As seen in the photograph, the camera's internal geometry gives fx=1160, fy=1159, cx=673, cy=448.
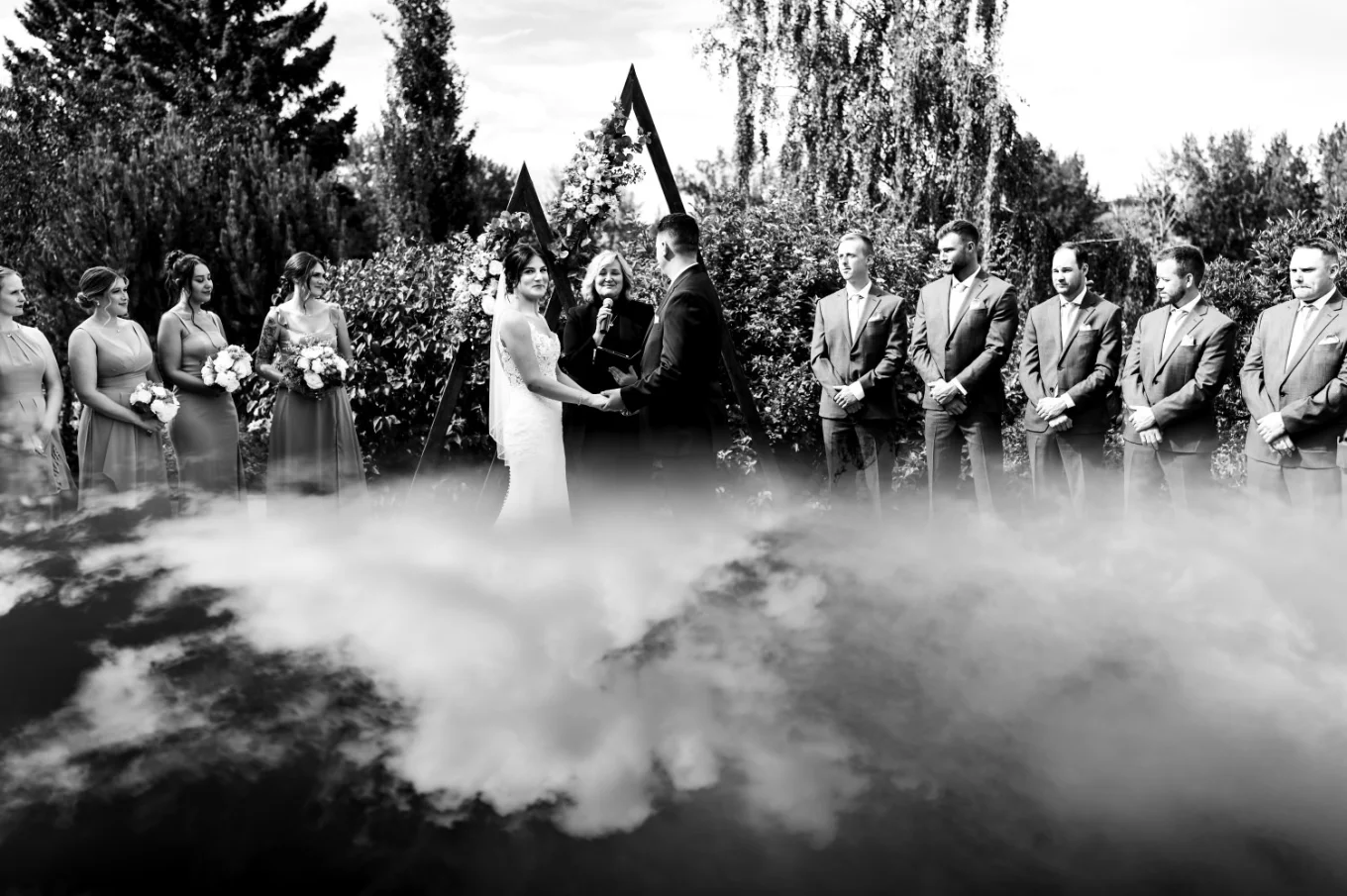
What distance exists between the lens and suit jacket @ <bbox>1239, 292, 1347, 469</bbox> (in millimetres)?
6684

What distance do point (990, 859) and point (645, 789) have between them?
0.81ft

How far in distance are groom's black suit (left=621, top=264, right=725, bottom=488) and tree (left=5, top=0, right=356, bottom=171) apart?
3240 cm

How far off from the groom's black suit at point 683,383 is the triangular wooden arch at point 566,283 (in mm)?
622

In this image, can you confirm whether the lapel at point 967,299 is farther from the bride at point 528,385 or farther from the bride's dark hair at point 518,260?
the bride's dark hair at point 518,260

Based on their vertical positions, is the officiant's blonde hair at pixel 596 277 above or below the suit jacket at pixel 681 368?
above

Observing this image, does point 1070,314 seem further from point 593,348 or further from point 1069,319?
point 593,348

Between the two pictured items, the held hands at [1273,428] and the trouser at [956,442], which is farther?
the trouser at [956,442]

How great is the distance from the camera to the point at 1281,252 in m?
14.8

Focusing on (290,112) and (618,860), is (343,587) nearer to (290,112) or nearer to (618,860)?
(618,860)

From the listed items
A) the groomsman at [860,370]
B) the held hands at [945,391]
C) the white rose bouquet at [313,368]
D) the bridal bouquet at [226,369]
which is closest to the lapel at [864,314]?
the groomsman at [860,370]

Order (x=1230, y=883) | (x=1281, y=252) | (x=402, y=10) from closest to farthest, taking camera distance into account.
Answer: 1. (x=1230, y=883)
2. (x=1281, y=252)
3. (x=402, y=10)

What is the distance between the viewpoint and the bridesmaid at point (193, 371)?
810 centimetres

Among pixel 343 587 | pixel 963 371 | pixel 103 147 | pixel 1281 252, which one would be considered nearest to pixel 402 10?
pixel 103 147

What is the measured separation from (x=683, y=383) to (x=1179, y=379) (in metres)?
3.32
